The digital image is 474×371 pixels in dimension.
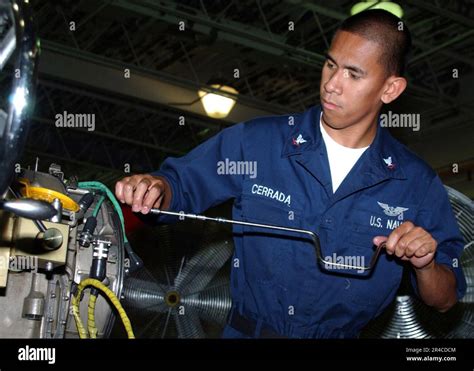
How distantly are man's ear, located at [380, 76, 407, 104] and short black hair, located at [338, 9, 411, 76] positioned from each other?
0.07 feet

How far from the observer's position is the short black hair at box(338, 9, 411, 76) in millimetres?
2500

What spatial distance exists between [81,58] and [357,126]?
6.39 m

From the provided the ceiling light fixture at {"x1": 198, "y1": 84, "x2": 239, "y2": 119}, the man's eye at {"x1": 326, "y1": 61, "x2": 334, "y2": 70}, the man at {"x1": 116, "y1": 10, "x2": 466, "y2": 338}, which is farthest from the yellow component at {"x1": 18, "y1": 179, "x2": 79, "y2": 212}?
the ceiling light fixture at {"x1": 198, "y1": 84, "x2": 239, "y2": 119}

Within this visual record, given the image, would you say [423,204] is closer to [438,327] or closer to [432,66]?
[438,327]

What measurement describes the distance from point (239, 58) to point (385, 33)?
6398 mm

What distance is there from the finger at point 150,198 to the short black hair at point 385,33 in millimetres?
947

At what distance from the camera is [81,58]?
8.40 metres

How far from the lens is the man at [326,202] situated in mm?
2291

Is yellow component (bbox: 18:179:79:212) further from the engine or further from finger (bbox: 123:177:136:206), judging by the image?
finger (bbox: 123:177:136:206)

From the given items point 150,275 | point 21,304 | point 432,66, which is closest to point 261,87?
point 432,66

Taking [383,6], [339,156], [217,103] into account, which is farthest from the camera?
[217,103]

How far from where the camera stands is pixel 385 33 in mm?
2533

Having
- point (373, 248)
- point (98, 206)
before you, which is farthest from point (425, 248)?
point (98, 206)

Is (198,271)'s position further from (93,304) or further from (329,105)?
(93,304)
